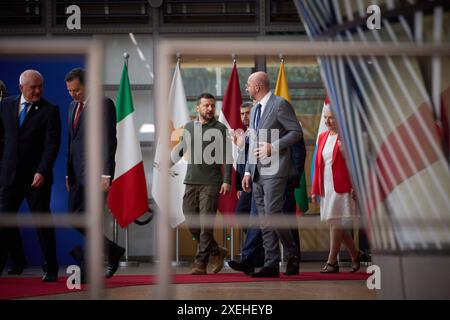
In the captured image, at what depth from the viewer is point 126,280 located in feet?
21.2

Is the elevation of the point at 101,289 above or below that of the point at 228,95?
below

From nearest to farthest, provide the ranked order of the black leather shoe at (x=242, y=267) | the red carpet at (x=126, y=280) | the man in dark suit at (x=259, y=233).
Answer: the red carpet at (x=126, y=280), the black leather shoe at (x=242, y=267), the man in dark suit at (x=259, y=233)

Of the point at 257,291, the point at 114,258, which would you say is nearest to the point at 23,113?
the point at 114,258

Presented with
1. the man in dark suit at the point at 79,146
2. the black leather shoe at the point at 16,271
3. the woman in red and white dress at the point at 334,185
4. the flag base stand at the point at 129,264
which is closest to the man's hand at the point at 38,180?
the man in dark suit at the point at 79,146

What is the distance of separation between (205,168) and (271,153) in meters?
1.18

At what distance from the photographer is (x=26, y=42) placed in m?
3.04

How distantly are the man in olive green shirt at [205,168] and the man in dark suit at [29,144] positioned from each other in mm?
1464

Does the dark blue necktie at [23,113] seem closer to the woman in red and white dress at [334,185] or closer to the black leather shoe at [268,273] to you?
the black leather shoe at [268,273]

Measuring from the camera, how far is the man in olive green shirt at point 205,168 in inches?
276

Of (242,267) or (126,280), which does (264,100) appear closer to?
(242,267)

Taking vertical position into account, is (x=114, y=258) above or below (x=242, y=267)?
above
